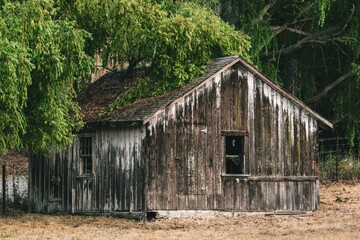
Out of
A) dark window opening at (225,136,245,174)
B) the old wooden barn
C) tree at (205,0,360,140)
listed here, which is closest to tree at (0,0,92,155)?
the old wooden barn

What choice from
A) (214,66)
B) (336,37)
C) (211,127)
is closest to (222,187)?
(211,127)

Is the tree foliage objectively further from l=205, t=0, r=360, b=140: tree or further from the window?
l=205, t=0, r=360, b=140: tree

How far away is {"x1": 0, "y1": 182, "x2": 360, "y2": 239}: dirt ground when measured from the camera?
2380 cm

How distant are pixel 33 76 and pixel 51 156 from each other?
6.61m

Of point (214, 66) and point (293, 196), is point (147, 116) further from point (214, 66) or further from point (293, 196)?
point (293, 196)

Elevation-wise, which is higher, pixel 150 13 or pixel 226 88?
pixel 150 13

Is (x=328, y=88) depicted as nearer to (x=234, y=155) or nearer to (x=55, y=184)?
(x=234, y=155)

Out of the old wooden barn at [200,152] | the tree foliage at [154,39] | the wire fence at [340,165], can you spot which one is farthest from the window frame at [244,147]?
the wire fence at [340,165]

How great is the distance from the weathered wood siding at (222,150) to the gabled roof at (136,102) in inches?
9.7

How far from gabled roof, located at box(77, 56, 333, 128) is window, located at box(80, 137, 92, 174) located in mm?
822

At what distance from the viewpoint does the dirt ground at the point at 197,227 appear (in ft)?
78.1

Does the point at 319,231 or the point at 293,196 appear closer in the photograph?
the point at 319,231

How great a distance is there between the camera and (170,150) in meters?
28.8

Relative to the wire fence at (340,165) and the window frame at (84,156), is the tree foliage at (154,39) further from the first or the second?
the wire fence at (340,165)
